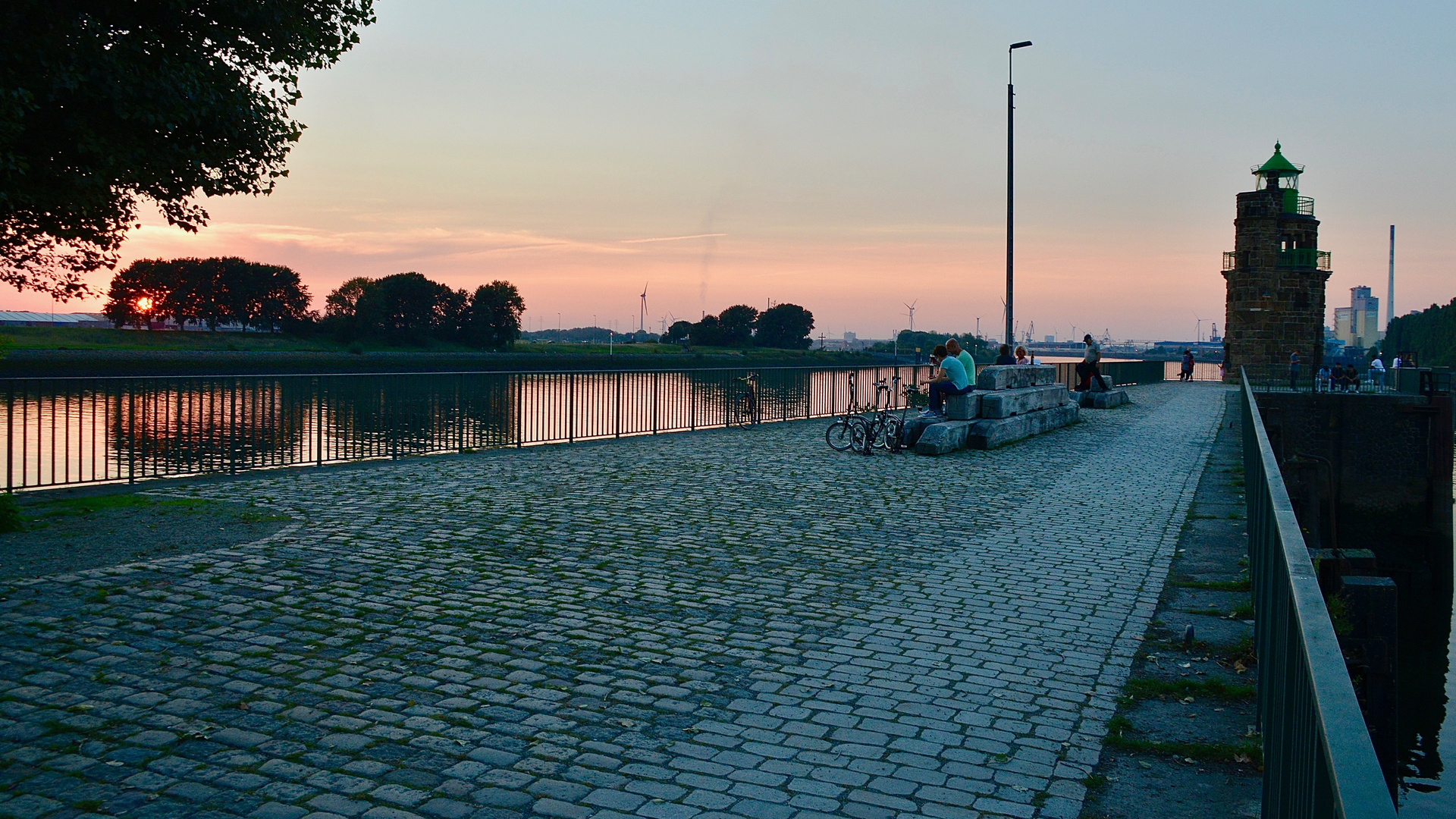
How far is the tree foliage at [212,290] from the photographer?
9306cm

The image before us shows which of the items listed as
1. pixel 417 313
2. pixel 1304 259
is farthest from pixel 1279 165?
pixel 417 313

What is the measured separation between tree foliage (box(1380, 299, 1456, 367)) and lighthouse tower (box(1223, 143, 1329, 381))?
33903 millimetres

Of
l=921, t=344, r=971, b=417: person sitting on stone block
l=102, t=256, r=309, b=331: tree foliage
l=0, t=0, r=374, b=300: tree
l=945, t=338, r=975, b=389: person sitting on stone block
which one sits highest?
l=102, t=256, r=309, b=331: tree foliage

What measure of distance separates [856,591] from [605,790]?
3.85 meters

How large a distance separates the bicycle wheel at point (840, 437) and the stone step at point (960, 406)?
7.17ft

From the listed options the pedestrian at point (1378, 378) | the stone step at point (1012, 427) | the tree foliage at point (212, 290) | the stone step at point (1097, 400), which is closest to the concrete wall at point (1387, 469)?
the stone step at point (1097, 400)

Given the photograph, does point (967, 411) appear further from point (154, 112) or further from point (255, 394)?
point (154, 112)

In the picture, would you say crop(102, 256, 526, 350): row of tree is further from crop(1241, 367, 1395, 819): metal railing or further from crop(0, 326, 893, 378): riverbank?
crop(1241, 367, 1395, 819): metal railing

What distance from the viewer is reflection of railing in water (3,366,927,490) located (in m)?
12.7

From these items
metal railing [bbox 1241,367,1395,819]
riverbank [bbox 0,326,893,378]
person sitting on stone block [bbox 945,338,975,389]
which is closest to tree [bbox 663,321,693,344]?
riverbank [bbox 0,326,893,378]

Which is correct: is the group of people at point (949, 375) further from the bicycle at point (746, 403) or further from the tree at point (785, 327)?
the tree at point (785, 327)

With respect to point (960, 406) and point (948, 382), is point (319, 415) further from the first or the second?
point (960, 406)

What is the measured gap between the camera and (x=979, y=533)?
10148 millimetres

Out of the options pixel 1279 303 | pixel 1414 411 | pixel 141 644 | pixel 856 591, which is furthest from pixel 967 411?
pixel 1279 303
